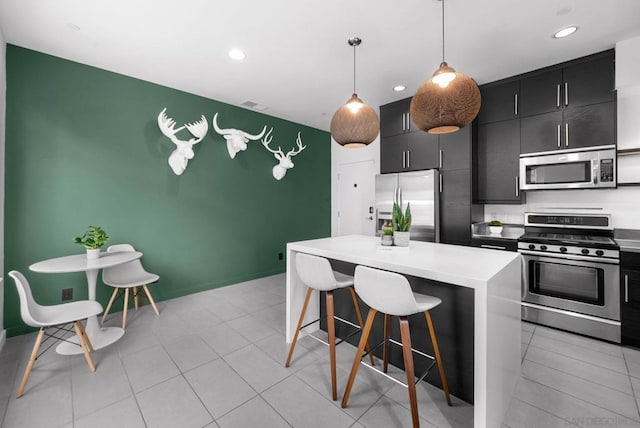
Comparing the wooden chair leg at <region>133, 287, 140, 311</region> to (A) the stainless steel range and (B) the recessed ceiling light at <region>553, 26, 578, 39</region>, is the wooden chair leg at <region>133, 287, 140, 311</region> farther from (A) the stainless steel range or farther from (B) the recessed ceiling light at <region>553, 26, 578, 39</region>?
(B) the recessed ceiling light at <region>553, 26, 578, 39</region>

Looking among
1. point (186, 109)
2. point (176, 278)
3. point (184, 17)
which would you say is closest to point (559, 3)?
point (184, 17)

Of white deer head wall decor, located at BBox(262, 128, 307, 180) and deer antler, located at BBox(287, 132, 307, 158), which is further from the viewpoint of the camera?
deer antler, located at BBox(287, 132, 307, 158)

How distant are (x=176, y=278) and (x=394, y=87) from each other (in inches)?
150

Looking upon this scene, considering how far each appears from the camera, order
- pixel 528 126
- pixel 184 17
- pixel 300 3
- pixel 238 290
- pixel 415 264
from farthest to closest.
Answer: pixel 238 290 < pixel 528 126 < pixel 184 17 < pixel 300 3 < pixel 415 264

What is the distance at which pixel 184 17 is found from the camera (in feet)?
7.41

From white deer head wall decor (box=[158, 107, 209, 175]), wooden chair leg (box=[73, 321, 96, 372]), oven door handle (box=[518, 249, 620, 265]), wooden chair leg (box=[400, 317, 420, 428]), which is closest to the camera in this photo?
wooden chair leg (box=[400, 317, 420, 428])

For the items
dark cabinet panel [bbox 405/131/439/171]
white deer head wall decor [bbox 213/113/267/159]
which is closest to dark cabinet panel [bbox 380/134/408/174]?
dark cabinet panel [bbox 405/131/439/171]

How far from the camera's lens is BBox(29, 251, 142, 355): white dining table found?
2.31m

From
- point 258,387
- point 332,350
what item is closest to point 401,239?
point 332,350

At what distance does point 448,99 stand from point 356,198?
386 centimetres

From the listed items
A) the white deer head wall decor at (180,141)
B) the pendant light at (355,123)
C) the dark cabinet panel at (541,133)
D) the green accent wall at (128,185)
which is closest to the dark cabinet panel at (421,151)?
the dark cabinet panel at (541,133)

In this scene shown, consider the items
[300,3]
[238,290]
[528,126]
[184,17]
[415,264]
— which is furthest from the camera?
[238,290]

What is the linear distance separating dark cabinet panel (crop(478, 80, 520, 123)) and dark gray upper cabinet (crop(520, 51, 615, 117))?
0.07 m

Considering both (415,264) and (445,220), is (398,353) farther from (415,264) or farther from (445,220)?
(445,220)
